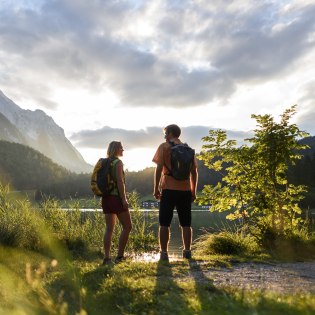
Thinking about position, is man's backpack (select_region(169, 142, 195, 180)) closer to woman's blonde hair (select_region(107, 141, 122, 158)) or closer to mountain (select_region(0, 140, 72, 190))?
woman's blonde hair (select_region(107, 141, 122, 158))

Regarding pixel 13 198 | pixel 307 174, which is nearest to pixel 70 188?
pixel 307 174

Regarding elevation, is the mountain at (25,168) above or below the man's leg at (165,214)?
above

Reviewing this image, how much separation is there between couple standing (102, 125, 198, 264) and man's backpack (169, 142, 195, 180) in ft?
0.37

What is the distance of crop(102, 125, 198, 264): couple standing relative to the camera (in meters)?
7.23

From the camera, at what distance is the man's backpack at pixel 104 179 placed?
7.20m

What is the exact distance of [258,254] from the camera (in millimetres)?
8492

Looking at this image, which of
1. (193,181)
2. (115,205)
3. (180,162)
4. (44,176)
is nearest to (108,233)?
(115,205)

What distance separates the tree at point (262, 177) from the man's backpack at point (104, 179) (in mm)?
3630

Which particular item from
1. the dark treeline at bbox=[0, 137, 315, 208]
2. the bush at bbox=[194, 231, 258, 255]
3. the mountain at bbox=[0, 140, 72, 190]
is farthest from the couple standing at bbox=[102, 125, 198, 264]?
the mountain at bbox=[0, 140, 72, 190]

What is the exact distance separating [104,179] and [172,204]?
51.1 inches

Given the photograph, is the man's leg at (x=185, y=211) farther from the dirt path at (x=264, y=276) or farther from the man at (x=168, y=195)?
the dirt path at (x=264, y=276)

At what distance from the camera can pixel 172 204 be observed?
744cm

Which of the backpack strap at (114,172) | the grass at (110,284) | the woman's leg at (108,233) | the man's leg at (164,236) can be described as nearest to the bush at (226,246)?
the grass at (110,284)

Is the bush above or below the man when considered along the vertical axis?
below
